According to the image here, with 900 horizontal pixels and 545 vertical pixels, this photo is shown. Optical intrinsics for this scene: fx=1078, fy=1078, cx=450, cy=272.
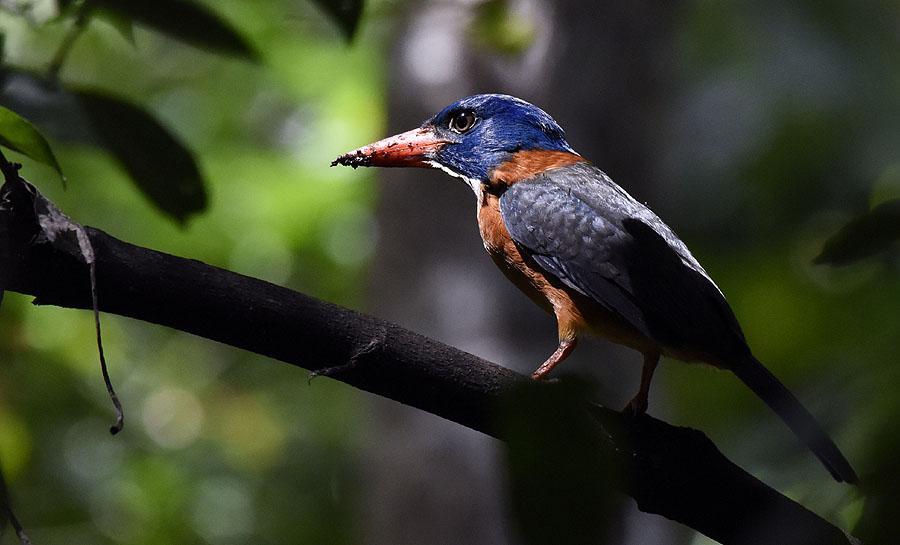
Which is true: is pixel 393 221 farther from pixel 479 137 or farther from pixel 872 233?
pixel 872 233

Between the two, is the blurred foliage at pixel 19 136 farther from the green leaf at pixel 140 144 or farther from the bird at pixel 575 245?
the bird at pixel 575 245

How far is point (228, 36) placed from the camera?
8.04 feet

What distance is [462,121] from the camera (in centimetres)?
379

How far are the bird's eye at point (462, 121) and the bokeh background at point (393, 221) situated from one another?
0.85ft

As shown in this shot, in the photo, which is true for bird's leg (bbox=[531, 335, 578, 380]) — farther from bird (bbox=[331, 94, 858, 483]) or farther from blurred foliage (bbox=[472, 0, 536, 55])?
blurred foliage (bbox=[472, 0, 536, 55])

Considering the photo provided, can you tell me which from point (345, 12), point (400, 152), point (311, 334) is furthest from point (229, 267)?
point (311, 334)

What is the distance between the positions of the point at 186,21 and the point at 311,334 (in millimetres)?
881

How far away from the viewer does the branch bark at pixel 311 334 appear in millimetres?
1807

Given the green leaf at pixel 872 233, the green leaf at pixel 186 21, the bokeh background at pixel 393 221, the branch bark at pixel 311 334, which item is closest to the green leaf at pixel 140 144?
the bokeh background at pixel 393 221

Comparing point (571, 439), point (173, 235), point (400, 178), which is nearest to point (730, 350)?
point (571, 439)

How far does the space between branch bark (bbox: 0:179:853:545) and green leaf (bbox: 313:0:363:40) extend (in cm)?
57

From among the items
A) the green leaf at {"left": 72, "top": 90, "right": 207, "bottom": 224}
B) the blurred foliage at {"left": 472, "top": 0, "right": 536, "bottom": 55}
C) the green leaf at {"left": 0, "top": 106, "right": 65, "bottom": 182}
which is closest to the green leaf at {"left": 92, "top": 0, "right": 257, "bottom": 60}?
the green leaf at {"left": 72, "top": 90, "right": 207, "bottom": 224}

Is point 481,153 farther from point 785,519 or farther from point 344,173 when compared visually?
point 344,173

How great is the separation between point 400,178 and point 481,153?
2.48 meters
